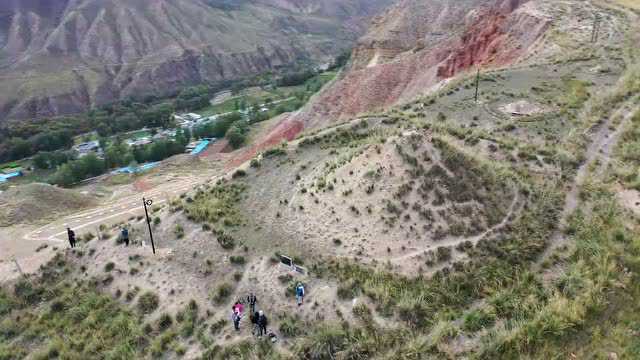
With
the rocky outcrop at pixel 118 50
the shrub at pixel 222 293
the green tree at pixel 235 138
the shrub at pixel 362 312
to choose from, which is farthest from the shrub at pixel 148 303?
the rocky outcrop at pixel 118 50

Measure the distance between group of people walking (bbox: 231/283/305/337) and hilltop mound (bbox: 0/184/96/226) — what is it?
30.1 m

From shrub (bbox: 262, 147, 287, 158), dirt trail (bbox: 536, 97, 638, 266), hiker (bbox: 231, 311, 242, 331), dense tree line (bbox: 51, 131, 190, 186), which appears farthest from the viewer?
dense tree line (bbox: 51, 131, 190, 186)

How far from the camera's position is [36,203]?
129 feet

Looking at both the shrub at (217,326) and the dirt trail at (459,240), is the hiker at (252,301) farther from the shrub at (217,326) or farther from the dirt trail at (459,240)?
the dirt trail at (459,240)

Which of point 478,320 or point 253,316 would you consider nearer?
point 478,320

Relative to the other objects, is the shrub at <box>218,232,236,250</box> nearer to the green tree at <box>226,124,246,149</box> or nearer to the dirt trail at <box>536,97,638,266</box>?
the dirt trail at <box>536,97,638,266</box>

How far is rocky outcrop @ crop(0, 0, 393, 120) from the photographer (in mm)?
108125

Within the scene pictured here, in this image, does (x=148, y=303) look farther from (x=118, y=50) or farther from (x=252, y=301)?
(x=118, y=50)

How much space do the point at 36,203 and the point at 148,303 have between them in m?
28.4

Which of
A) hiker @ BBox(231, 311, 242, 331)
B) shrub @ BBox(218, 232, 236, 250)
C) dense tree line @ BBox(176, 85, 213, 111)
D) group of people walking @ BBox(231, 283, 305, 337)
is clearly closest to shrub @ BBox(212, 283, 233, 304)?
group of people walking @ BBox(231, 283, 305, 337)

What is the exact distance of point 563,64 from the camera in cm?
3584

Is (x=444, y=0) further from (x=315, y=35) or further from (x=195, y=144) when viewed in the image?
(x=315, y=35)

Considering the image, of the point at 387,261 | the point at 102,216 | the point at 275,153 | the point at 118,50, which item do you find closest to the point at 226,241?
the point at 387,261

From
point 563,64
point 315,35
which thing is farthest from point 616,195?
point 315,35
